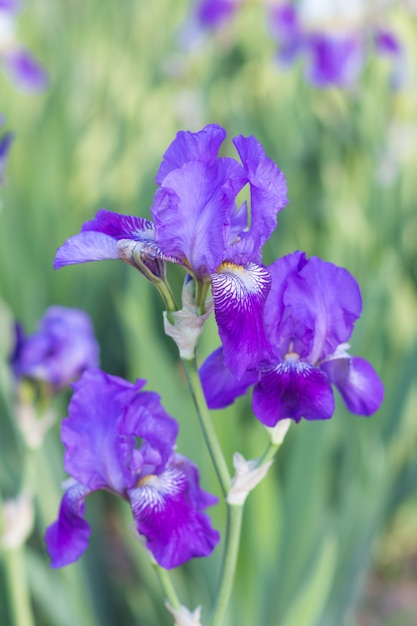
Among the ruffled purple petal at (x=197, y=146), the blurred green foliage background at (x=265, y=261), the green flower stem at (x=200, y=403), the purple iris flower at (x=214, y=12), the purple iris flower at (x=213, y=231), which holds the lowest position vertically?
the blurred green foliage background at (x=265, y=261)

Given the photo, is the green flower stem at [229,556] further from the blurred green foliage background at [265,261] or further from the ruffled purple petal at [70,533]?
the blurred green foliage background at [265,261]

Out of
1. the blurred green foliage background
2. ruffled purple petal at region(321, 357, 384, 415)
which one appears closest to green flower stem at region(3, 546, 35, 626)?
the blurred green foliage background

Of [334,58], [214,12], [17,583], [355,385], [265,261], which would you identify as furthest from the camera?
[214,12]

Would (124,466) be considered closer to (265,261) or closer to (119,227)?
(119,227)

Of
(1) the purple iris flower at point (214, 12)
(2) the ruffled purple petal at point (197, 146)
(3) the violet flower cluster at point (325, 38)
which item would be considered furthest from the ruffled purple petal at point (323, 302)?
(1) the purple iris flower at point (214, 12)

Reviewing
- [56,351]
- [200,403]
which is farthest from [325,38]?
[200,403]

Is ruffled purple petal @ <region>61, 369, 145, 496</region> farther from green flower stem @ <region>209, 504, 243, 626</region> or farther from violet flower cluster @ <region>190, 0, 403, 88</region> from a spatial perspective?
violet flower cluster @ <region>190, 0, 403, 88</region>

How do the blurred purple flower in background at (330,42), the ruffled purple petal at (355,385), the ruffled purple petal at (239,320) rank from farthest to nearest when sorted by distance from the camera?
the blurred purple flower in background at (330,42) < the ruffled purple petal at (355,385) < the ruffled purple petal at (239,320)

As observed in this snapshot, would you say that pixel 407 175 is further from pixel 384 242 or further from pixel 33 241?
pixel 33 241
